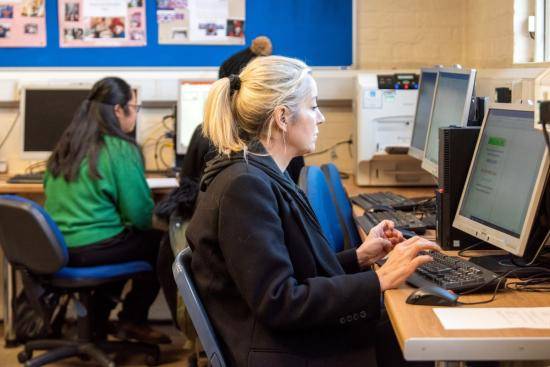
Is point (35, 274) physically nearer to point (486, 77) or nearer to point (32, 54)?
point (32, 54)

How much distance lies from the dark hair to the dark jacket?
1677mm

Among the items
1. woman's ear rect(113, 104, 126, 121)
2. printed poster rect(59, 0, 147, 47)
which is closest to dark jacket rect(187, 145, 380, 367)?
woman's ear rect(113, 104, 126, 121)

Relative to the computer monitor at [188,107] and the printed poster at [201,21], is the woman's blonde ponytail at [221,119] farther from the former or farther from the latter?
the printed poster at [201,21]

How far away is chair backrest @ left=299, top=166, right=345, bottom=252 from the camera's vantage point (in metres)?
2.51

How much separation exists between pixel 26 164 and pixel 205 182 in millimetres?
2724

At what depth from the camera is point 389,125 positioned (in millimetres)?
3760

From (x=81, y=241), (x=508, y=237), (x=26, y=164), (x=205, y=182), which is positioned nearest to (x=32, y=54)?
(x=26, y=164)

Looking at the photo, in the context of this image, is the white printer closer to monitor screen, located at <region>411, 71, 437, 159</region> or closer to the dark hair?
monitor screen, located at <region>411, 71, 437, 159</region>

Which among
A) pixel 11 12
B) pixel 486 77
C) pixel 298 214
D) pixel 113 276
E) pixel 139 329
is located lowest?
pixel 139 329

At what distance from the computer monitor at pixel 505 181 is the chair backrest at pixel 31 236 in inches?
64.2

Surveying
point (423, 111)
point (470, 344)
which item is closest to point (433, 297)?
point (470, 344)

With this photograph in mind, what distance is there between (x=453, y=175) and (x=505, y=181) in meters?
0.25

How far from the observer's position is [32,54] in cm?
442

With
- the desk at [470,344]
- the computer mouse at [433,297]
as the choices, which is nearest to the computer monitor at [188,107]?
the computer mouse at [433,297]
